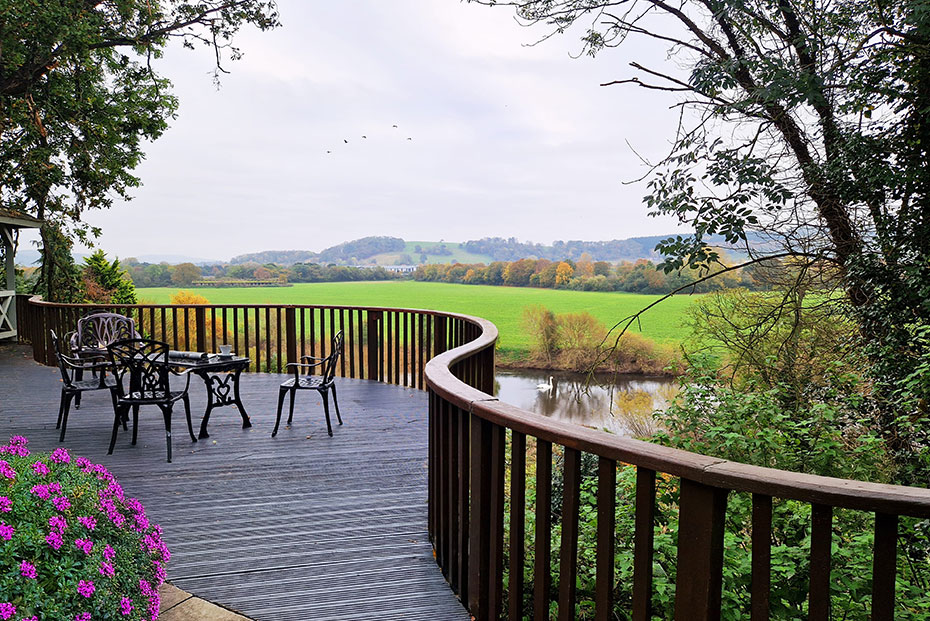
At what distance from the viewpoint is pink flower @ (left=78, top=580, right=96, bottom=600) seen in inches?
63.4

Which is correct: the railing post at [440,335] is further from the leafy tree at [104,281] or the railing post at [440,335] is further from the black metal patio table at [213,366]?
the leafy tree at [104,281]

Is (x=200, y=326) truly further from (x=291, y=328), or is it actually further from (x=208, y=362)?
(x=208, y=362)

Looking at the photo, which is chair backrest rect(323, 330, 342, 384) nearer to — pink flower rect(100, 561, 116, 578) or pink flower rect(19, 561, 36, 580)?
pink flower rect(100, 561, 116, 578)

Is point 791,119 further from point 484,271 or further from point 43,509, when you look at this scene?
point 484,271

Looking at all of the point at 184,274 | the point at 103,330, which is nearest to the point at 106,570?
the point at 103,330

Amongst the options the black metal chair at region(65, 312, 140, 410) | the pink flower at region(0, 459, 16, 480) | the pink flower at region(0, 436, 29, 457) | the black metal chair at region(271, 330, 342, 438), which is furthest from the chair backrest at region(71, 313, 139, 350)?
the pink flower at region(0, 459, 16, 480)

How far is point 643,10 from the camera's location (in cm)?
738

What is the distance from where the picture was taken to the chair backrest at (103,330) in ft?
21.8

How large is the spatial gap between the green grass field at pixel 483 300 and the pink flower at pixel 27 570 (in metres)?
17.3

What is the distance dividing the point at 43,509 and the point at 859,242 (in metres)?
7.03

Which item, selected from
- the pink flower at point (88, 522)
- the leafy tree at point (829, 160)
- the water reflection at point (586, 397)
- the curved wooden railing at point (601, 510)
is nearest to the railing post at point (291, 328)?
the leafy tree at point (829, 160)

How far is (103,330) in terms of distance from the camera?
7004mm

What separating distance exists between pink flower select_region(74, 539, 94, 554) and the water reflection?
1523 cm

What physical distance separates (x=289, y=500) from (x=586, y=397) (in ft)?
56.4
